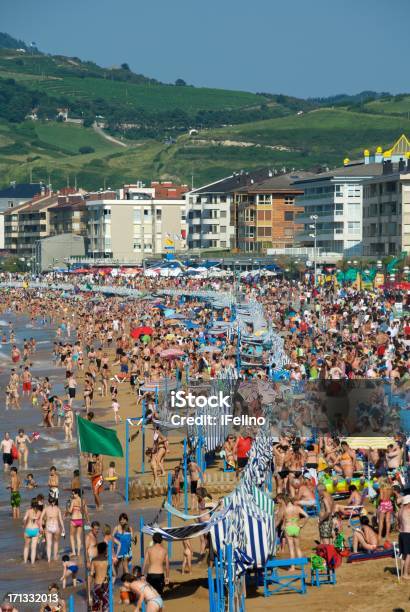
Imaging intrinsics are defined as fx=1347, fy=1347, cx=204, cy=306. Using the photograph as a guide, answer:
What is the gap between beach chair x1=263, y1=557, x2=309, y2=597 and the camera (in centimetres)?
1597

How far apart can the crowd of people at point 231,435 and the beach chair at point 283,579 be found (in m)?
0.95

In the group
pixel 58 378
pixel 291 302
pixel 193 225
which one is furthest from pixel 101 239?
pixel 58 378

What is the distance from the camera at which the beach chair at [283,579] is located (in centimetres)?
1597

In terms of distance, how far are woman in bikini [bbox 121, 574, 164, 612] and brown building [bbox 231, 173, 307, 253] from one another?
346 feet

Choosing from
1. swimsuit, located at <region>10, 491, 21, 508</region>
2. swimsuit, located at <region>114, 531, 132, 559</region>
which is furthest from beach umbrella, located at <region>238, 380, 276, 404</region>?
swimsuit, located at <region>114, 531, 132, 559</region>

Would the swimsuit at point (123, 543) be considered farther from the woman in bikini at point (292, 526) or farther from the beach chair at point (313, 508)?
the beach chair at point (313, 508)

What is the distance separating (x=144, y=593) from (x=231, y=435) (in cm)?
927

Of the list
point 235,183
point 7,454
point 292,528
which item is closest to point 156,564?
point 292,528

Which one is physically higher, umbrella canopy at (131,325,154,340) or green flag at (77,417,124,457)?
green flag at (77,417,124,457)

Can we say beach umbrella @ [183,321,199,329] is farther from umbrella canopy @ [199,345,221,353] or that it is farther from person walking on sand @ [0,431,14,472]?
person walking on sand @ [0,431,14,472]

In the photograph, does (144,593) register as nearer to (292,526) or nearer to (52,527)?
(292,526)

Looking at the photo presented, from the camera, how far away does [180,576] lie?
56.8 feet

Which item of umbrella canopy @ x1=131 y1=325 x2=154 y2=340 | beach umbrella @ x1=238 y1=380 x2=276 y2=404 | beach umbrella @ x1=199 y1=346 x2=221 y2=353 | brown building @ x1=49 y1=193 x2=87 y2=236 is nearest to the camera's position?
beach umbrella @ x1=238 y1=380 x2=276 y2=404

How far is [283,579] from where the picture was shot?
16188 millimetres
